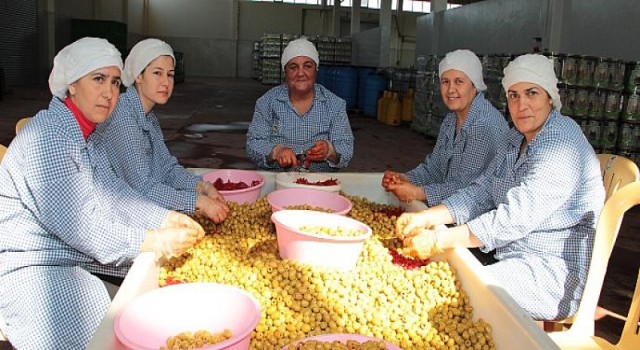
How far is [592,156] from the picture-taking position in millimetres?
2285

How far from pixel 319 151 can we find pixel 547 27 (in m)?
6.89

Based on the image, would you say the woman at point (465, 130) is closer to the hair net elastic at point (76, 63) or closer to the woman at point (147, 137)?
the woman at point (147, 137)

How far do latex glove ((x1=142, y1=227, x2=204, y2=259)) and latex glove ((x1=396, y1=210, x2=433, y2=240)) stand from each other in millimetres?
868

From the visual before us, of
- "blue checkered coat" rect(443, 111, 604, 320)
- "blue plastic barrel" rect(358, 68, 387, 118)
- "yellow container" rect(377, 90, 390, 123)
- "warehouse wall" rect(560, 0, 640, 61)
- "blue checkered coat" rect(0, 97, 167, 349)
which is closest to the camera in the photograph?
"blue checkered coat" rect(0, 97, 167, 349)

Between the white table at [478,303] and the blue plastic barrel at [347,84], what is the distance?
13.6 m

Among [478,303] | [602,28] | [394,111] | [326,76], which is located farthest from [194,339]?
[326,76]

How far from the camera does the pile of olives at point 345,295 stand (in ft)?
5.87

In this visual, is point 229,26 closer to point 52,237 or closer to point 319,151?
point 319,151

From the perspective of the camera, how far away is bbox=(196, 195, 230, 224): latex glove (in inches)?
102

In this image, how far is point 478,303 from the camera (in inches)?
75.2

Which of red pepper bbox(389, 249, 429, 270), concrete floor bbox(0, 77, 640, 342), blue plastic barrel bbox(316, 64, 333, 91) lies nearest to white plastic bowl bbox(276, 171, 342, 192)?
red pepper bbox(389, 249, 429, 270)

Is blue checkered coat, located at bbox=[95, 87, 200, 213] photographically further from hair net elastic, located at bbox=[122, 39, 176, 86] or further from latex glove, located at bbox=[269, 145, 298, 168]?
latex glove, located at bbox=[269, 145, 298, 168]

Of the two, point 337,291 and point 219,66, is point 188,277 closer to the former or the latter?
point 337,291

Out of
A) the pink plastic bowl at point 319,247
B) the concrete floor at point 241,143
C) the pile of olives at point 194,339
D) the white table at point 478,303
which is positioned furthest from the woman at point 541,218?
the concrete floor at point 241,143
